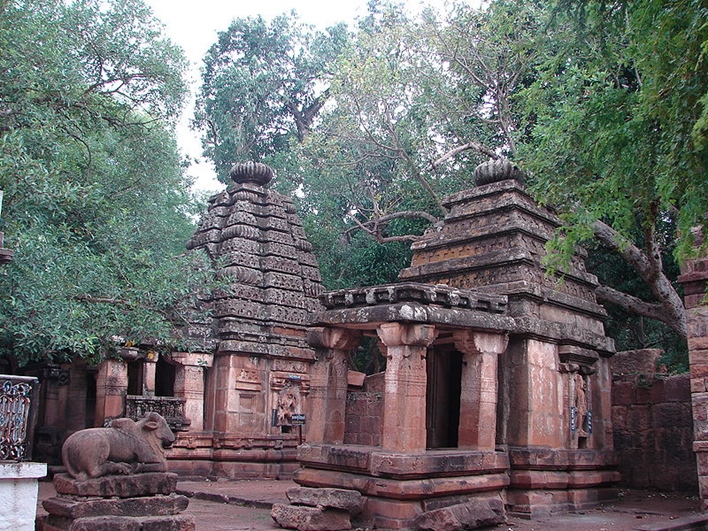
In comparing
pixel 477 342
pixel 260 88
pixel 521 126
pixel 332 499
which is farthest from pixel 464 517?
pixel 260 88

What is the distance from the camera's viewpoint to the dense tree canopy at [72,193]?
10727mm

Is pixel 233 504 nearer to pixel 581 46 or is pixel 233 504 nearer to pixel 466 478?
pixel 466 478

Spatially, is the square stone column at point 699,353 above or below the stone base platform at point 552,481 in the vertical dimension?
above

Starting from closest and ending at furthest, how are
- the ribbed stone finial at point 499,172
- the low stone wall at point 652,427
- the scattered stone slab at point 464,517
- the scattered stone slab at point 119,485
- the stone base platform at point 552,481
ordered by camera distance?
the scattered stone slab at point 119,485, the scattered stone slab at point 464,517, the stone base platform at point 552,481, the ribbed stone finial at point 499,172, the low stone wall at point 652,427

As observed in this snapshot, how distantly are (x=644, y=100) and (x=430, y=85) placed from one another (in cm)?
1423

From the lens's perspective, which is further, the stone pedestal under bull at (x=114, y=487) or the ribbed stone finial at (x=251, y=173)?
the ribbed stone finial at (x=251, y=173)

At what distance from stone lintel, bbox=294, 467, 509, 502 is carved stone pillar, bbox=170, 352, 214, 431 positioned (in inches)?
217

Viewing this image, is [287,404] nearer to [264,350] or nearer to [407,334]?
[264,350]

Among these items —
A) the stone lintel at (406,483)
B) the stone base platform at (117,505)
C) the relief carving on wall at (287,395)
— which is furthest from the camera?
the relief carving on wall at (287,395)

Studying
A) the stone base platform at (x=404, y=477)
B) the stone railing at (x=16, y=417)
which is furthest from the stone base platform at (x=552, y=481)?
the stone railing at (x=16, y=417)

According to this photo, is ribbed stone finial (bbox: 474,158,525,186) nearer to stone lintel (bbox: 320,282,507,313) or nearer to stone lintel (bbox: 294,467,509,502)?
stone lintel (bbox: 320,282,507,313)

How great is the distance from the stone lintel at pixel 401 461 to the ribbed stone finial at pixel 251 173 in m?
→ 9.05

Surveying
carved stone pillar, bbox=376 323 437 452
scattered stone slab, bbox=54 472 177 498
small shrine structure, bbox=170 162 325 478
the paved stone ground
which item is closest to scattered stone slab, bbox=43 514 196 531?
scattered stone slab, bbox=54 472 177 498

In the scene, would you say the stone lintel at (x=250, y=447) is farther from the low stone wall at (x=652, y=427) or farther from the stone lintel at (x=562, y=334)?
the stone lintel at (x=562, y=334)
